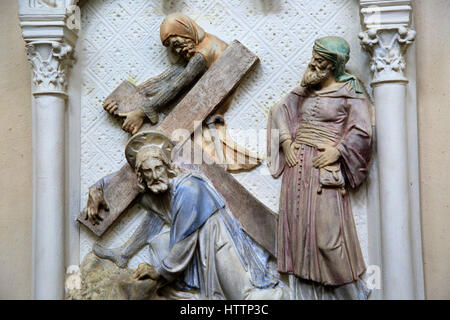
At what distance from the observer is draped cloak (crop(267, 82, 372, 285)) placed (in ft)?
12.5

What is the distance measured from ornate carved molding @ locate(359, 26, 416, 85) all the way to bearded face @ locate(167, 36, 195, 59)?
3.14ft

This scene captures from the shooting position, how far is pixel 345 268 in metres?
3.79

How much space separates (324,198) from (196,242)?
72 cm

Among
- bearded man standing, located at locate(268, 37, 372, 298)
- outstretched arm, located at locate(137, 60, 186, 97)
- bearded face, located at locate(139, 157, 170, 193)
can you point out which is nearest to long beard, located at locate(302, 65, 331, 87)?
bearded man standing, located at locate(268, 37, 372, 298)

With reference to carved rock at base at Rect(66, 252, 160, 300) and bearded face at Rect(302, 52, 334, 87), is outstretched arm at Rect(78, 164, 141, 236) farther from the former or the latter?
bearded face at Rect(302, 52, 334, 87)

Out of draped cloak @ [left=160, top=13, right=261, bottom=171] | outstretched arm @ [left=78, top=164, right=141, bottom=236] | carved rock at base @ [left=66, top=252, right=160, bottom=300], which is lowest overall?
carved rock at base @ [left=66, top=252, right=160, bottom=300]

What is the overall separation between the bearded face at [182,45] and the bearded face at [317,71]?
2.16ft

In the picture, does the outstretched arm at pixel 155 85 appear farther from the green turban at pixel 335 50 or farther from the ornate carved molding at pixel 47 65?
the green turban at pixel 335 50

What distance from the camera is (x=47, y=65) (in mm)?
4031

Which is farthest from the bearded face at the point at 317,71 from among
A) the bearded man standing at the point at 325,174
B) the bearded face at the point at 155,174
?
the bearded face at the point at 155,174

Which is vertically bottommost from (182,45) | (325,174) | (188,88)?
(325,174)

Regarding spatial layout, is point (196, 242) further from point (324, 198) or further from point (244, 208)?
point (324, 198)

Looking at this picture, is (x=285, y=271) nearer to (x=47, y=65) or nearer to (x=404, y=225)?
(x=404, y=225)

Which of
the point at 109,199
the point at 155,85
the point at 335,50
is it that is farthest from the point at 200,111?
the point at 335,50
